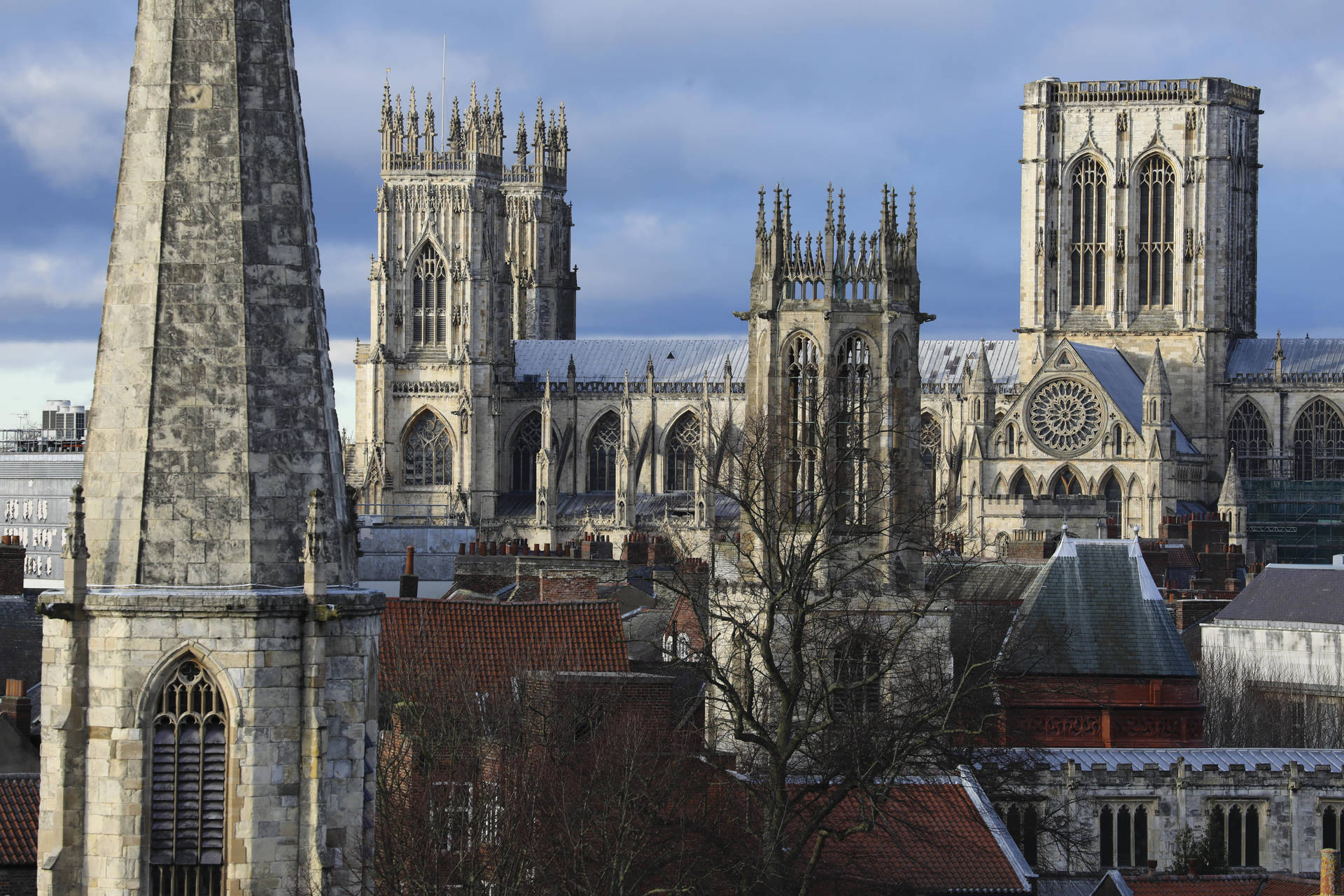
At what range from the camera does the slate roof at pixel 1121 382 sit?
8875 cm

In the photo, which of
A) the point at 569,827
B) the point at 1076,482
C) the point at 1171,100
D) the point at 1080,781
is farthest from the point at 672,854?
the point at 1171,100

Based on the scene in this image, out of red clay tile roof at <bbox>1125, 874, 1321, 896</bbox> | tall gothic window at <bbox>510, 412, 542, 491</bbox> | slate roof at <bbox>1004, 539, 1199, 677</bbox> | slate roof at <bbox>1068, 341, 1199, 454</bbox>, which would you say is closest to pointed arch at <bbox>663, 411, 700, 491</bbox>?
tall gothic window at <bbox>510, 412, 542, 491</bbox>

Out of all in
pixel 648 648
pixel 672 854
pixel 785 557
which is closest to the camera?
pixel 672 854

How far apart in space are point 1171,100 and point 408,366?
118ft

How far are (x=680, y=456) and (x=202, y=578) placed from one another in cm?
9150

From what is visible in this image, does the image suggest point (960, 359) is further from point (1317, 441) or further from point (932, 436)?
point (1317, 441)

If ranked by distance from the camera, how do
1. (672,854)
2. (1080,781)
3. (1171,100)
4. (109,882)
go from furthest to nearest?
1. (1171,100)
2. (1080,781)
3. (672,854)
4. (109,882)

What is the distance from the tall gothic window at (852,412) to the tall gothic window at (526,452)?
241 feet

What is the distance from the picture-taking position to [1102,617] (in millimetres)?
36125

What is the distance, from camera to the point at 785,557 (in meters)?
28.7

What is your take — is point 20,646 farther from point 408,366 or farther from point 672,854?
point 408,366

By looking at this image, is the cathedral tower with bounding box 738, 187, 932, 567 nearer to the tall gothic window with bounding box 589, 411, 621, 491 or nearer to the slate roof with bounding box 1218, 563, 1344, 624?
the slate roof with bounding box 1218, 563, 1344, 624

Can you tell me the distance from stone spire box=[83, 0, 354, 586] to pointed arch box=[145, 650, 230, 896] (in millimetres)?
630

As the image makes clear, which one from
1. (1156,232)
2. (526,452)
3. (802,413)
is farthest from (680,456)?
(802,413)
